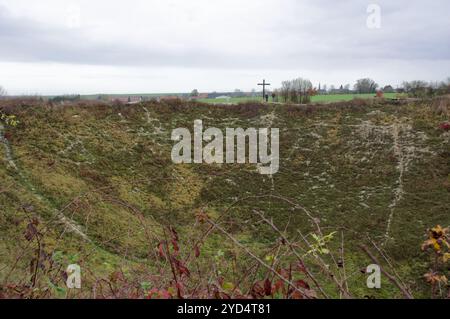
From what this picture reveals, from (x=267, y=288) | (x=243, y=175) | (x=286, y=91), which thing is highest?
(x=286, y=91)

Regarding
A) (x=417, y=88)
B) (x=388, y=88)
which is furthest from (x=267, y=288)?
(x=388, y=88)

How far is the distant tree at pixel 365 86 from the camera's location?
61638mm

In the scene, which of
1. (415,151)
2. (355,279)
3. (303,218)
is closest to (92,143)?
(303,218)

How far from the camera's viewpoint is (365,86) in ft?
209

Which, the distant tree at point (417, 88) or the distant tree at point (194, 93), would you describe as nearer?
the distant tree at point (417, 88)

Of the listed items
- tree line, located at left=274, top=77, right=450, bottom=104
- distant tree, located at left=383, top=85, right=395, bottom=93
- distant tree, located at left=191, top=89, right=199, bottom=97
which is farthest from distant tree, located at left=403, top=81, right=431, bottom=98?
distant tree, located at left=191, top=89, right=199, bottom=97

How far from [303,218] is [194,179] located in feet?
24.0

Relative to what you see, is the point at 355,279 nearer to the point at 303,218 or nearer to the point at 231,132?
the point at 303,218

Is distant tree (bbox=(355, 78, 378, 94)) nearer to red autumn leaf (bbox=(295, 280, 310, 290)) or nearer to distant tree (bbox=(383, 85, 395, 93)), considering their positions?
distant tree (bbox=(383, 85, 395, 93))

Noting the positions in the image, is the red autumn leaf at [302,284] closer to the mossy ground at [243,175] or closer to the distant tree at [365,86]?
the mossy ground at [243,175]

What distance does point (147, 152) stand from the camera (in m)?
26.9

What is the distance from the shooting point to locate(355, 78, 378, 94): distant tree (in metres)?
61.6

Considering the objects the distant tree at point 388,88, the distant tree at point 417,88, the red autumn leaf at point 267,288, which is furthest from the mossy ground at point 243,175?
the distant tree at point 388,88

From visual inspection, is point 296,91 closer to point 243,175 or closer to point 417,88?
point 417,88
